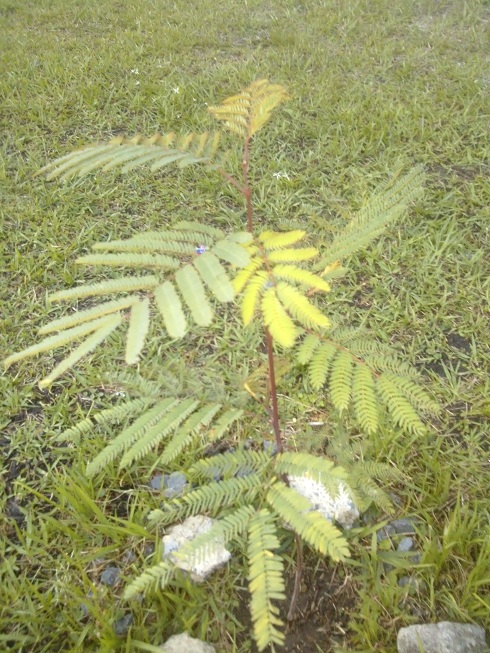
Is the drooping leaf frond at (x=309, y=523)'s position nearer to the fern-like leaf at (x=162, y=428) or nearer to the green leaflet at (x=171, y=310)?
the fern-like leaf at (x=162, y=428)

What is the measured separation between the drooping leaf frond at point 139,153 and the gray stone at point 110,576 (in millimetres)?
1297

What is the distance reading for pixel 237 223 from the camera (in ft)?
10.7

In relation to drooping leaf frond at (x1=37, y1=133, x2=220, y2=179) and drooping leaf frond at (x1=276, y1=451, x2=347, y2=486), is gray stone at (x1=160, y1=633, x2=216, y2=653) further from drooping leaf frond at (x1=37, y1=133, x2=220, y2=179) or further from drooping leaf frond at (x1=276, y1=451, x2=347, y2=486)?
drooping leaf frond at (x1=37, y1=133, x2=220, y2=179)

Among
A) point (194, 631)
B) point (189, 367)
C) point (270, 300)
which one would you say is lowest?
point (194, 631)

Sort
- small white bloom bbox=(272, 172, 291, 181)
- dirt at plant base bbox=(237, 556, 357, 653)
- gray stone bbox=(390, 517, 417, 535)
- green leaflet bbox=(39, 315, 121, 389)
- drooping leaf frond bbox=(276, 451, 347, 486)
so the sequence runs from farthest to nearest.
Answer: small white bloom bbox=(272, 172, 291, 181) → gray stone bbox=(390, 517, 417, 535) → dirt at plant base bbox=(237, 556, 357, 653) → drooping leaf frond bbox=(276, 451, 347, 486) → green leaflet bbox=(39, 315, 121, 389)

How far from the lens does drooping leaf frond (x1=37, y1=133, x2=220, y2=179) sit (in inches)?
48.7

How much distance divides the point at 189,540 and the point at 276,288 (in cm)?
109

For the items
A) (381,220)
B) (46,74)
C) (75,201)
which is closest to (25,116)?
(46,74)

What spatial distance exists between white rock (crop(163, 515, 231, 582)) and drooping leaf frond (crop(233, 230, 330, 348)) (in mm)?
988

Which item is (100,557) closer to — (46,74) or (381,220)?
(381,220)

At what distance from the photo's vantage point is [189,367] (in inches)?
101

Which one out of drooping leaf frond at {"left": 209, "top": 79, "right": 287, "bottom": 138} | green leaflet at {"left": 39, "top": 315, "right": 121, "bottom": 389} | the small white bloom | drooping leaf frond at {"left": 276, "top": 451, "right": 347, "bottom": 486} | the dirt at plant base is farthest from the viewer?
the small white bloom

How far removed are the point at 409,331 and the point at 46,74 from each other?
11.6 ft

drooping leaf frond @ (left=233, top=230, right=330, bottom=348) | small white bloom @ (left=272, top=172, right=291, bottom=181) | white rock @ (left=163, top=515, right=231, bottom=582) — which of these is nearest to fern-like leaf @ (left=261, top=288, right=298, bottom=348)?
drooping leaf frond @ (left=233, top=230, right=330, bottom=348)
